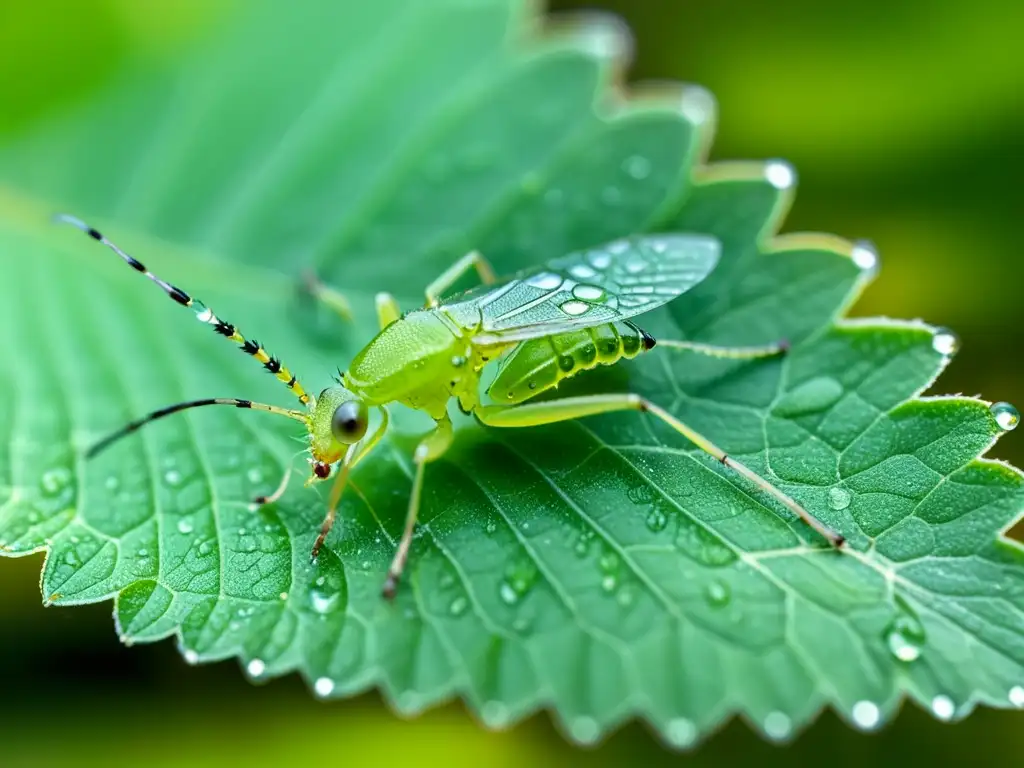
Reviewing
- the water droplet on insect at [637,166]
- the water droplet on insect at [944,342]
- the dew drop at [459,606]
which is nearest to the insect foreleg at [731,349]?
the water droplet on insect at [944,342]

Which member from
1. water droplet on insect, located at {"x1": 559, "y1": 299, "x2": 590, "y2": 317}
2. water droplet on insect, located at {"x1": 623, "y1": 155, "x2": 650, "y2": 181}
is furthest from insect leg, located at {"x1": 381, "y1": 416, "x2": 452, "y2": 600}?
water droplet on insect, located at {"x1": 623, "y1": 155, "x2": 650, "y2": 181}

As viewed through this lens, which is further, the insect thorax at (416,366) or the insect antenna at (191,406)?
the insect thorax at (416,366)

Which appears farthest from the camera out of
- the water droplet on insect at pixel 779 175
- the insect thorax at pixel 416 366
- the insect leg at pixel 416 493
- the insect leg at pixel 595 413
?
the water droplet on insect at pixel 779 175

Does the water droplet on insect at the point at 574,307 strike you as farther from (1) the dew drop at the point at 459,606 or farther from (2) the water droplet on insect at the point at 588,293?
(1) the dew drop at the point at 459,606

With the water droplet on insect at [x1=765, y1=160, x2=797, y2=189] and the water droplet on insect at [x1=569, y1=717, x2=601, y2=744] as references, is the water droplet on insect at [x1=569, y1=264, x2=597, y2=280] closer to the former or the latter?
the water droplet on insect at [x1=765, y1=160, x2=797, y2=189]

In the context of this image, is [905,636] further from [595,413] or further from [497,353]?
[497,353]

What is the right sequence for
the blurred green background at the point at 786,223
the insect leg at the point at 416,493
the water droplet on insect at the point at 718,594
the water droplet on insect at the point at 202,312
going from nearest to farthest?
the water droplet on insect at the point at 718,594 < the insect leg at the point at 416,493 < the water droplet on insect at the point at 202,312 < the blurred green background at the point at 786,223

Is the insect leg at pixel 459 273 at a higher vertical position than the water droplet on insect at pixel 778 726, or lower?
higher
